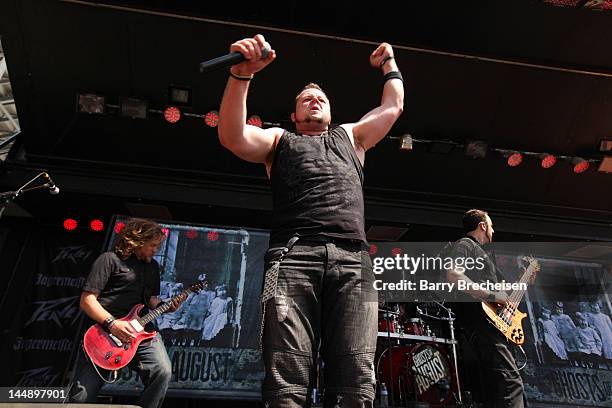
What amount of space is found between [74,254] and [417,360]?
4.58 metres

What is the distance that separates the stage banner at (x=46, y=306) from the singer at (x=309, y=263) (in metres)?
4.44

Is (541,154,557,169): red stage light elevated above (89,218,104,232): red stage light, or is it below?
above

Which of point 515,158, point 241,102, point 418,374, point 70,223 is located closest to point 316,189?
point 241,102

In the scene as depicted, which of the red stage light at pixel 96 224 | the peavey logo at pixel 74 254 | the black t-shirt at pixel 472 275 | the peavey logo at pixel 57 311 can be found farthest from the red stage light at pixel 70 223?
the black t-shirt at pixel 472 275

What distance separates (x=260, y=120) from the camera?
4.61 m

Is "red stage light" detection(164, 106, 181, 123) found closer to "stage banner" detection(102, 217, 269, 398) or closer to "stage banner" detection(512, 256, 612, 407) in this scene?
"stage banner" detection(102, 217, 269, 398)

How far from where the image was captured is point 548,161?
5012mm

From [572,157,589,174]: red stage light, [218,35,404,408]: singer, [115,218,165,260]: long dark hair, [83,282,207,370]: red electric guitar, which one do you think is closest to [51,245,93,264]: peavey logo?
[115,218,165,260]: long dark hair

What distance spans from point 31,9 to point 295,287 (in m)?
4.39

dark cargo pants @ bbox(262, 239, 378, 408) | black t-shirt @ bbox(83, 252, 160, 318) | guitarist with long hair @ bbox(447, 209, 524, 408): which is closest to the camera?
dark cargo pants @ bbox(262, 239, 378, 408)

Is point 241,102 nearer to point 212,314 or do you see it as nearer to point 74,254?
point 212,314

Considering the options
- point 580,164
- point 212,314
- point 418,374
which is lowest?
point 418,374

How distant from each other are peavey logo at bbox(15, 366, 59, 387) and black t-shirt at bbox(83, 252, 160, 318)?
263 centimetres

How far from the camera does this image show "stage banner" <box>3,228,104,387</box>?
4914mm
